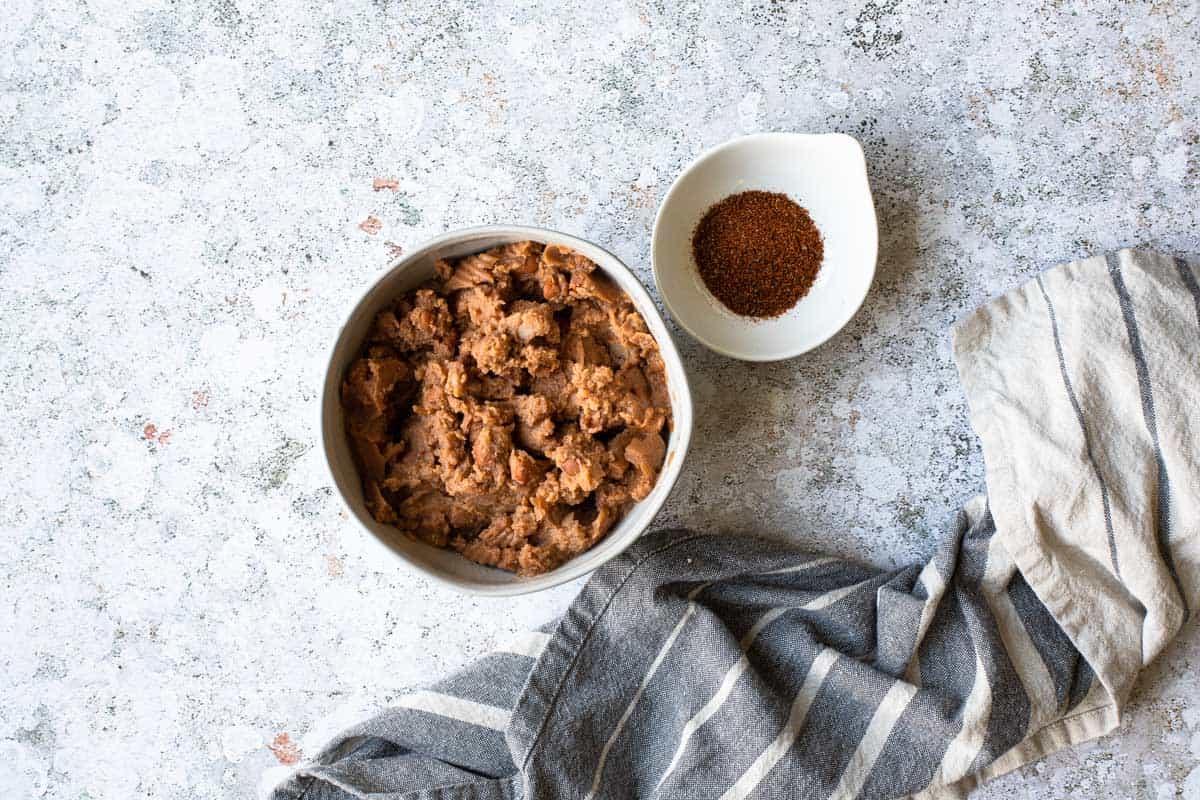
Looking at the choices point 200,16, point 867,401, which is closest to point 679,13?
point 867,401

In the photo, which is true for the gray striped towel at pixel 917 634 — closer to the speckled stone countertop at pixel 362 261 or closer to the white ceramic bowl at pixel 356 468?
the speckled stone countertop at pixel 362 261

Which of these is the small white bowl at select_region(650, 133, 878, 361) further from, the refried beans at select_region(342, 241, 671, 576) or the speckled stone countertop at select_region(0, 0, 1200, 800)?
the refried beans at select_region(342, 241, 671, 576)

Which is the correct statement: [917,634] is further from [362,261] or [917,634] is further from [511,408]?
[362,261]

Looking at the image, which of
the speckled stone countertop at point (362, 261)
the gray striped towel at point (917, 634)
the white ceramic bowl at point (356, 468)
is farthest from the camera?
the speckled stone countertop at point (362, 261)

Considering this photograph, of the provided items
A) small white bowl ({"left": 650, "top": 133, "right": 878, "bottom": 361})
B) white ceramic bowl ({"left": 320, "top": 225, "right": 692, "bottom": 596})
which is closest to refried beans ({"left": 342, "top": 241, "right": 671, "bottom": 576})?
white ceramic bowl ({"left": 320, "top": 225, "right": 692, "bottom": 596})

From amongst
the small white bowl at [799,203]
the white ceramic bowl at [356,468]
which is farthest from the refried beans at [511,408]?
the small white bowl at [799,203]
